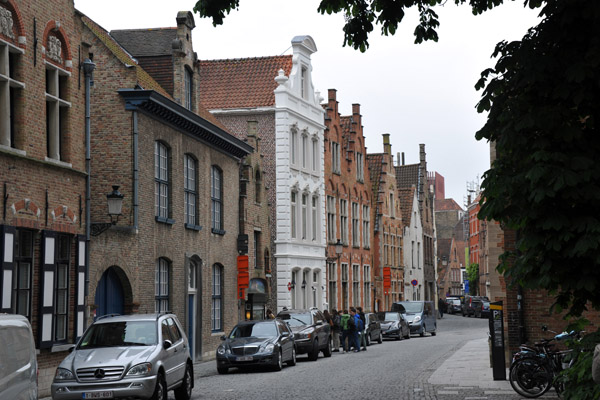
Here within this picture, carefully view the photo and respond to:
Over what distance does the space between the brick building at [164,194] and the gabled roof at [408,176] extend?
147 ft

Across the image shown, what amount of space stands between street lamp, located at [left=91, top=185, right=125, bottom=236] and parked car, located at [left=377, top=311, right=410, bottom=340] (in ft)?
77.4

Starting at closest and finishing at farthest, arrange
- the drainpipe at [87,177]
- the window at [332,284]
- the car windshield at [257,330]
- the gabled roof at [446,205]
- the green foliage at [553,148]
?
the green foliage at [553,148], the drainpipe at [87,177], the car windshield at [257,330], the window at [332,284], the gabled roof at [446,205]

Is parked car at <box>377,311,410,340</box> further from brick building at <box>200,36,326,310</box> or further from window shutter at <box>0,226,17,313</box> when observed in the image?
window shutter at <box>0,226,17,313</box>

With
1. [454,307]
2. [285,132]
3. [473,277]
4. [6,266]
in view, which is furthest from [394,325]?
[473,277]

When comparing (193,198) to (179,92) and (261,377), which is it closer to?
(179,92)

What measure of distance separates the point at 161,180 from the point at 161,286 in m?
3.15

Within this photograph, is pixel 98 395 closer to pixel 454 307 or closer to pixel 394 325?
pixel 394 325

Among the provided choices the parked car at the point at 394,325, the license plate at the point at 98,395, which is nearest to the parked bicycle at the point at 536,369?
Result: the license plate at the point at 98,395

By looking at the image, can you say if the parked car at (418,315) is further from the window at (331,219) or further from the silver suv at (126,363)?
the silver suv at (126,363)

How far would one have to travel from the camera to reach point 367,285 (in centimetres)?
5941

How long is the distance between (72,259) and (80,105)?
12.3 feet

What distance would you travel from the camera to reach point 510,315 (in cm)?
2247

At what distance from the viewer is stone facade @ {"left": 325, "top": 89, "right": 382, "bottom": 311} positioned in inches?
2032

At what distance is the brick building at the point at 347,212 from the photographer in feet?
169
